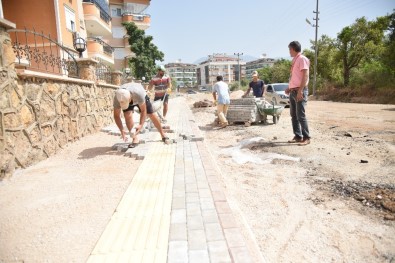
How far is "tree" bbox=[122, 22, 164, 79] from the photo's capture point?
3192 cm

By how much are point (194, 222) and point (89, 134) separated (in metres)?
5.71

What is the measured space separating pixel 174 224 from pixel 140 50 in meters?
32.5

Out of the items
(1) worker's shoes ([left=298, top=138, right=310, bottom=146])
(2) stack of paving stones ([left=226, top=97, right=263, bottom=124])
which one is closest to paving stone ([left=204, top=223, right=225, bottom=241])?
(1) worker's shoes ([left=298, top=138, right=310, bottom=146])

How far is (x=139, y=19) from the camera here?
113 ft

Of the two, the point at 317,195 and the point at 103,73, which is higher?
the point at 103,73

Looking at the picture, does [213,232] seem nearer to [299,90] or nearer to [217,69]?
[299,90]

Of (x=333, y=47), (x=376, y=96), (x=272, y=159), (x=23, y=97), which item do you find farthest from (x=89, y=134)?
(x=333, y=47)

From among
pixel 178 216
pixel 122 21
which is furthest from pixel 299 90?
pixel 122 21

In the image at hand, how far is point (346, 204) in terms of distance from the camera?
10.0 ft

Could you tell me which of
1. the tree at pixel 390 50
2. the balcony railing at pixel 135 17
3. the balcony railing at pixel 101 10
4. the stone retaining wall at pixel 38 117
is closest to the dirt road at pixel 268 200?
the stone retaining wall at pixel 38 117

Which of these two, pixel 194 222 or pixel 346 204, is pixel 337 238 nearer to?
pixel 346 204

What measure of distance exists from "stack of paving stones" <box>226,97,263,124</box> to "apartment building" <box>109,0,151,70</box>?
27878mm

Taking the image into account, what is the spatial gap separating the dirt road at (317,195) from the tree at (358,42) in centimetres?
2071

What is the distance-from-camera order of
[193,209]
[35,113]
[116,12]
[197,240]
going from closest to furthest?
[197,240], [193,209], [35,113], [116,12]
